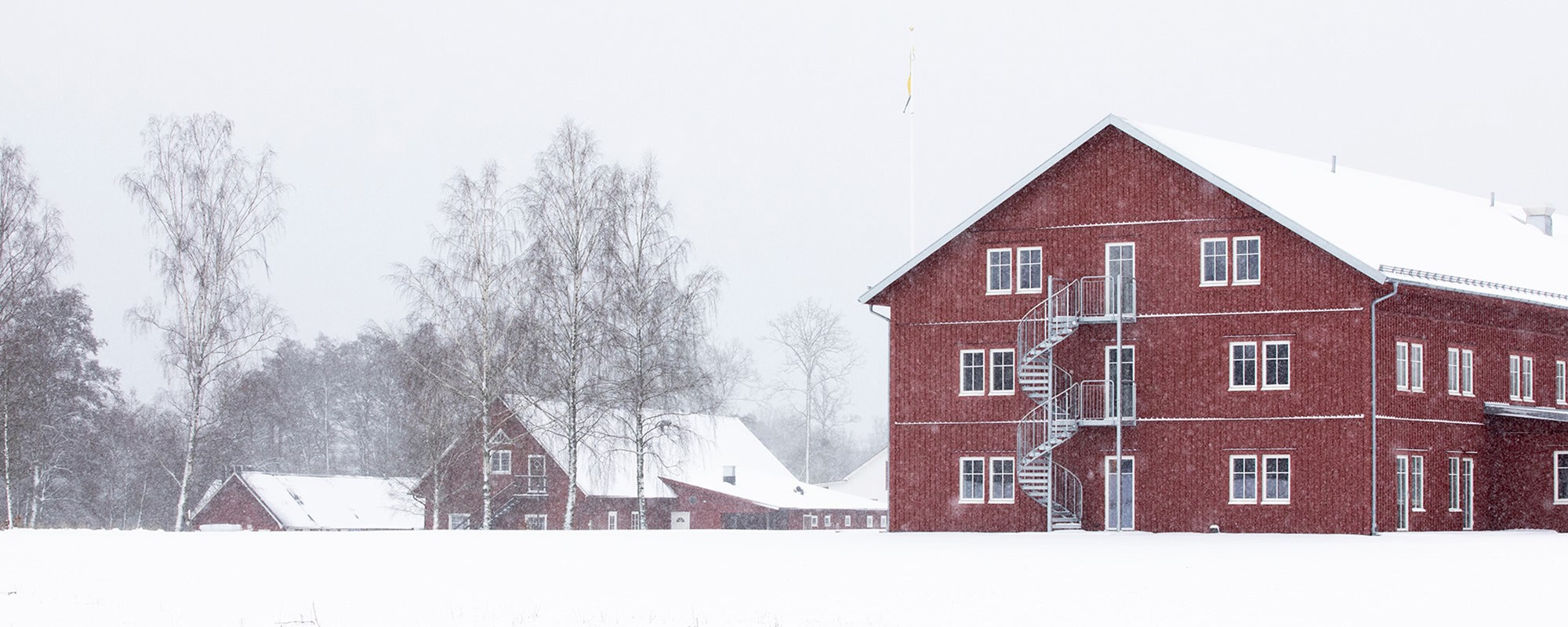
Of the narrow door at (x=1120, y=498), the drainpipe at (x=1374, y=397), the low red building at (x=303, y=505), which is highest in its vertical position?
the drainpipe at (x=1374, y=397)

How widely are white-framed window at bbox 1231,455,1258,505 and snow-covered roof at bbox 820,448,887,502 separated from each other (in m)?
46.1

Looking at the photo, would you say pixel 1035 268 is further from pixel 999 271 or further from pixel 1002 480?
pixel 1002 480

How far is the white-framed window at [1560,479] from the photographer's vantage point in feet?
143

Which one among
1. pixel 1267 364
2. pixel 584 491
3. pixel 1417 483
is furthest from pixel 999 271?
pixel 584 491

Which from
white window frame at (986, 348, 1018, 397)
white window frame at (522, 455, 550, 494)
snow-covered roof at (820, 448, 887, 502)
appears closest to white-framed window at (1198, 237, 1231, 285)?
white window frame at (986, 348, 1018, 397)

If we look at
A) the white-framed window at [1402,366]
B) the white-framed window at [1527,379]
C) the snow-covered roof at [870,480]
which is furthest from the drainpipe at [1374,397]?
the snow-covered roof at [870,480]

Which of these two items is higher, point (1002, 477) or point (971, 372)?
point (971, 372)

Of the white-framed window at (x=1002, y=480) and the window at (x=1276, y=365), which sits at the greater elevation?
the window at (x=1276, y=365)

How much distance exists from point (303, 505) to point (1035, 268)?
38875 mm

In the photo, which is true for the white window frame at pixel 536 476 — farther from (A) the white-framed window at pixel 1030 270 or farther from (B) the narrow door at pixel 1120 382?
(B) the narrow door at pixel 1120 382

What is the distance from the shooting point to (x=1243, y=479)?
4097cm

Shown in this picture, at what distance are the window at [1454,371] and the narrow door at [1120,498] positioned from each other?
764 cm

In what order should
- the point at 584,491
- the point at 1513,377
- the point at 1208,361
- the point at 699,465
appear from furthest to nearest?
the point at 699,465 → the point at 584,491 → the point at 1513,377 → the point at 1208,361

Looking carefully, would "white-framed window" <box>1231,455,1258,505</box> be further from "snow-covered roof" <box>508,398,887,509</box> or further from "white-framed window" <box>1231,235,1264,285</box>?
"snow-covered roof" <box>508,398,887,509</box>
